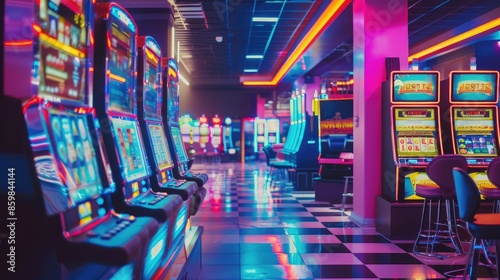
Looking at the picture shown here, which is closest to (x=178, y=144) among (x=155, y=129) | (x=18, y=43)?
(x=155, y=129)

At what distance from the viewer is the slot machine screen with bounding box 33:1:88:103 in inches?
60.7

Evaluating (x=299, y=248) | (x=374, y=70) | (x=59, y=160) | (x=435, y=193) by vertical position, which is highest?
(x=374, y=70)

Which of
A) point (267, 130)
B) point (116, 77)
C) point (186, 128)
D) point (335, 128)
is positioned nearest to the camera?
point (116, 77)

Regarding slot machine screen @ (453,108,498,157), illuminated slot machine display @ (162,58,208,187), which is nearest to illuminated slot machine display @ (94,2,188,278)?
illuminated slot machine display @ (162,58,208,187)

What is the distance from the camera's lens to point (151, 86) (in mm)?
3309

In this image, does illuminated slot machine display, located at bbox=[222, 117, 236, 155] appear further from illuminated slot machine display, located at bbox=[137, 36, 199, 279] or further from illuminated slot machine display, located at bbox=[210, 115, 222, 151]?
illuminated slot machine display, located at bbox=[137, 36, 199, 279]

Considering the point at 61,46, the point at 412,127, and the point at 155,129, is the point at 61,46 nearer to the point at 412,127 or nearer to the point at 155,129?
the point at 155,129

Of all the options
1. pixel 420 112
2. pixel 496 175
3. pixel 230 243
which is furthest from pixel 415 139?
pixel 230 243

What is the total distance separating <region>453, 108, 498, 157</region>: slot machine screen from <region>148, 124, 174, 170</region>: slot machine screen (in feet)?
10.6

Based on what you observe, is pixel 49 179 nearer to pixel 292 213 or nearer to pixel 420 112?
pixel 420 112

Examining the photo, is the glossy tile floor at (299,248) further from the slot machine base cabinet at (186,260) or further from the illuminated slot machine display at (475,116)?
the illuminated slot machine display at (475,116)

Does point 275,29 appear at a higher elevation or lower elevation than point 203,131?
higher

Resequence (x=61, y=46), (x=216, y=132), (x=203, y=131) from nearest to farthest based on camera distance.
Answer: (x=61, y=46) < (x=203, y=131) < (x=216, y=132)

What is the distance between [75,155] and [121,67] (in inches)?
32.4
